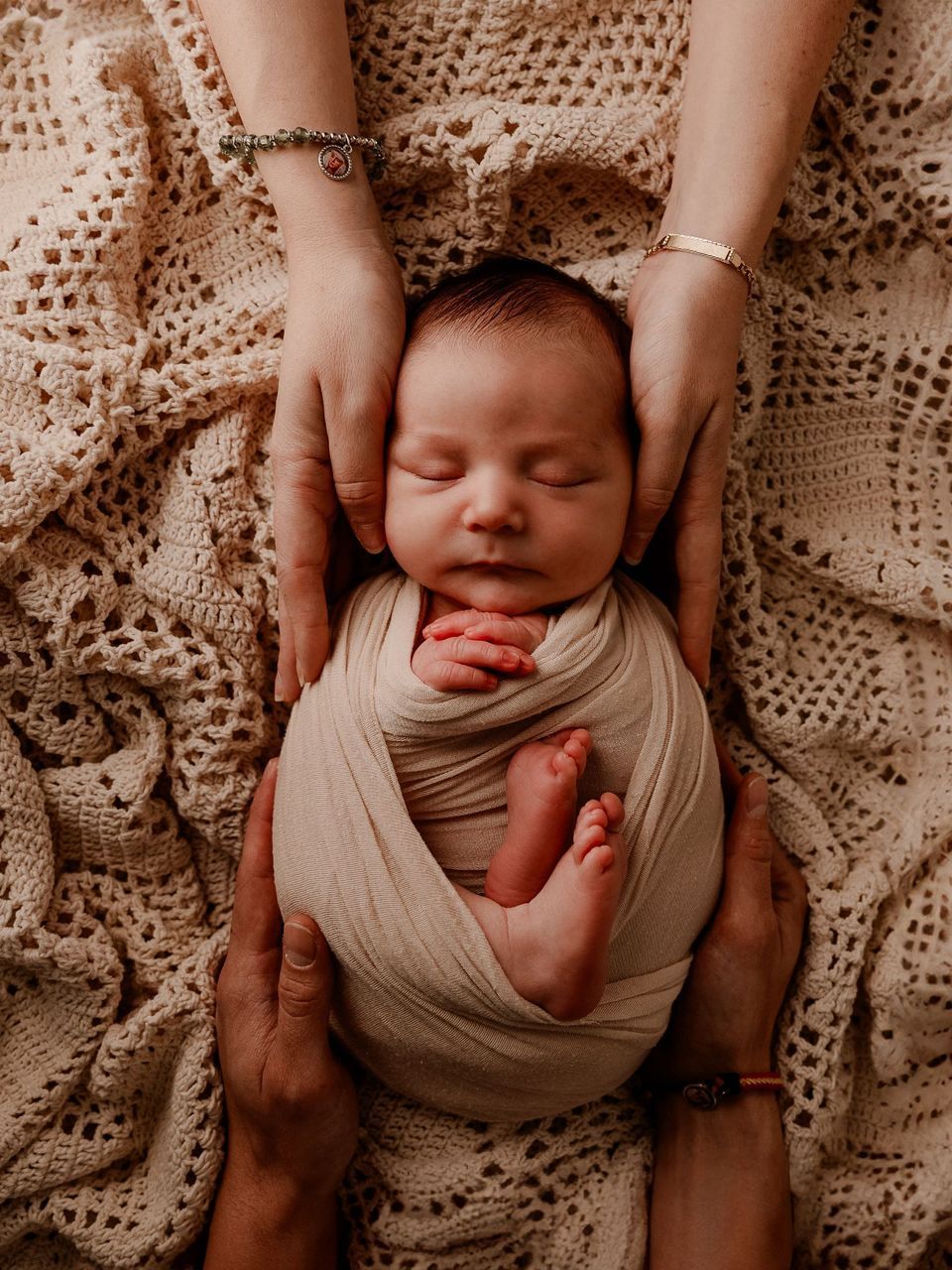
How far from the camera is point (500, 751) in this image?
113cm

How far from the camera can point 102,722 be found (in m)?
1.27

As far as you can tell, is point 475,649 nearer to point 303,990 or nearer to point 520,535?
point 520,535

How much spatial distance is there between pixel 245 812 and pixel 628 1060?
20.6 inches

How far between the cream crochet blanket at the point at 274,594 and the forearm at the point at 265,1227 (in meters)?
0.04

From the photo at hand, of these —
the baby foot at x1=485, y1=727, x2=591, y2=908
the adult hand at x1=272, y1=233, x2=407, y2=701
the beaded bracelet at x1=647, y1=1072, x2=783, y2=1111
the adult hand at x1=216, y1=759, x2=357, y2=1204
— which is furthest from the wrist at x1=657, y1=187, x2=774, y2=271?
the beaded bracelet at x1=647, y1=1072, x2=783, y2=1111

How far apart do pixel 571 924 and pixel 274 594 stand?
1.78 feet

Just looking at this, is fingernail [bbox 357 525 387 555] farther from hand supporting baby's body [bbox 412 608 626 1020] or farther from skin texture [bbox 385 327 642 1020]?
hand supporting baby's body [bbox 412 608 626 1020]

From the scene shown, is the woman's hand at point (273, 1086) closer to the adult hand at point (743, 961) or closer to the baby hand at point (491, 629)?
the baby hand at point (491, 629)

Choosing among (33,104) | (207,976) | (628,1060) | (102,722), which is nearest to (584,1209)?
(628,1060)

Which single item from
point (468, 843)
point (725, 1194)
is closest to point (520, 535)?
point (468, 843)

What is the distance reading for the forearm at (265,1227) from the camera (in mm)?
1194

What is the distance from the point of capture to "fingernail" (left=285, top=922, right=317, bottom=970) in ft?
3.61

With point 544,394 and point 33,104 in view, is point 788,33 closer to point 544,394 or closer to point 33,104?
point 544,394

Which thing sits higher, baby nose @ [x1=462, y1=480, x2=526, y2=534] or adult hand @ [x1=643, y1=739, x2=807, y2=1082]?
baby nose @ [x1=462, y1=480, x2=526, y2=534]
